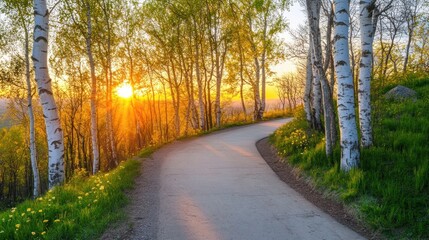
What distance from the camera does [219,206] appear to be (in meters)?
6.64

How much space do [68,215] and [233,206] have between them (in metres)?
3.25

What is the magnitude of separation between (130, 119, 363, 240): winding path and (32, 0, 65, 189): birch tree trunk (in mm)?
2974

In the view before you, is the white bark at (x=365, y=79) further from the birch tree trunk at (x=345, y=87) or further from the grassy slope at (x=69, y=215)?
the grassy slope at (x=69, y=215)

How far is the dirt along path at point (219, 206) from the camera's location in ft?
17.6

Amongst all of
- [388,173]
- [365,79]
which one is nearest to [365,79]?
[365,79]

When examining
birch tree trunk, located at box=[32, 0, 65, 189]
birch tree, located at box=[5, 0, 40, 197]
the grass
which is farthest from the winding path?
birch tree, located at box=[5, 0, 40, 197]

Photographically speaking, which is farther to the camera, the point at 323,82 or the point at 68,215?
the point at 323,82

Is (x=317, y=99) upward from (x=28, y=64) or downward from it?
downward

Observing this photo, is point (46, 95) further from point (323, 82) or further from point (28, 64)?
point (28, 64)

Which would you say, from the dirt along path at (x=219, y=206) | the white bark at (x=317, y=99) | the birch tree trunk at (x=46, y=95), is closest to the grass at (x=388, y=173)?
the dirt along path at (x=219, y=206)

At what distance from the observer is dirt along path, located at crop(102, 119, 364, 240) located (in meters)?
5.38

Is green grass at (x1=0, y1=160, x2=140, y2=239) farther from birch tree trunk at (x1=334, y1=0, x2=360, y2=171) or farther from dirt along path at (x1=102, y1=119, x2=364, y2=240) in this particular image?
birch tree trunk at (x1=334, y1=0, x2=360, y2=171)

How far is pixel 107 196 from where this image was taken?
6969 millimetres

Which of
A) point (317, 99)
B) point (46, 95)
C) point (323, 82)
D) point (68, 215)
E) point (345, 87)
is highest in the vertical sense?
point (46, 95)
